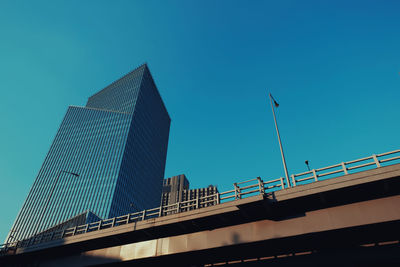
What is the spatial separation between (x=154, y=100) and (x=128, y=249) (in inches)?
6056

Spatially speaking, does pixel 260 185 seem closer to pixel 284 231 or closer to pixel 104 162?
pixel 284 231

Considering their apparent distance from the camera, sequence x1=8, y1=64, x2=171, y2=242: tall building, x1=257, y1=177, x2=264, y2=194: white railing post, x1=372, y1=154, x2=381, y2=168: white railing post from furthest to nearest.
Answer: x1=8, y1=64, x2=171, y2=242: tall building, x1=257, y1=177, x2=264, y2=194: white railing post, x1=372, y1=154, x2=381, y2=168: white railing post

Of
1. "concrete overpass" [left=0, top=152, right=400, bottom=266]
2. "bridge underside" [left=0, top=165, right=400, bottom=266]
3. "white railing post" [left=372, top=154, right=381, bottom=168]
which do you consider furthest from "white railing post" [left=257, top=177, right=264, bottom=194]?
"white railing post" [left=372, top=154, right=381, bottom=168]

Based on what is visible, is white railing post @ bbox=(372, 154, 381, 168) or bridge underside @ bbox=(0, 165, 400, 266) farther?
white railing post @ bbox=(372, 154, 381, 168)

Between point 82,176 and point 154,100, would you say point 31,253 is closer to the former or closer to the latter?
point 82,176

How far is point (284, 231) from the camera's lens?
54.1ft

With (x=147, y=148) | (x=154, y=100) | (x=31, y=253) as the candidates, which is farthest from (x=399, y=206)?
(x=154, y=100)

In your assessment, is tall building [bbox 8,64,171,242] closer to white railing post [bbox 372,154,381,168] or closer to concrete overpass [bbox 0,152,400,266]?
concrete overpass [bbox 0,152,400,266]

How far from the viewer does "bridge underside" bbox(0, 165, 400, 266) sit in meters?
14.9

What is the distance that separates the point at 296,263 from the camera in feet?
54.4

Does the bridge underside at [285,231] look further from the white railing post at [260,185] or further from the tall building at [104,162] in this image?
the tall building at [104,162]

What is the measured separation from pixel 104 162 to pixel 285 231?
11071 cm

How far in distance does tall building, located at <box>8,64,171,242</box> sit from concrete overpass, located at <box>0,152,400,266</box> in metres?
77.0

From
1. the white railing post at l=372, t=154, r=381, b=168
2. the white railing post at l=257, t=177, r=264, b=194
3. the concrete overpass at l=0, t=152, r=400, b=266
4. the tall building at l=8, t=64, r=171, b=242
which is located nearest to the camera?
the concrete overpass at l=0, t=152, r=400, b=266
